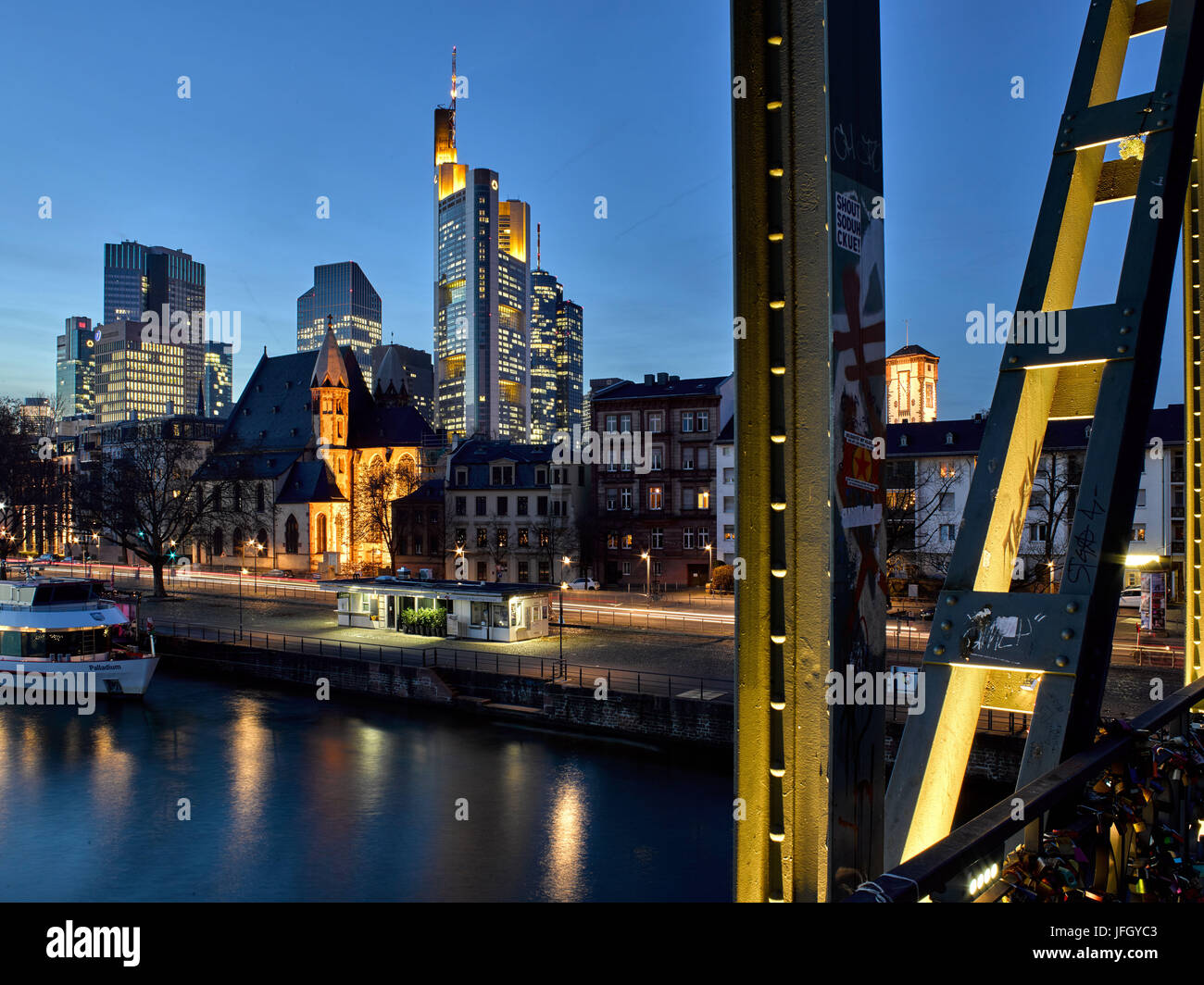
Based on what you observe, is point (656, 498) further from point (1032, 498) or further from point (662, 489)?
point (1032, 498)

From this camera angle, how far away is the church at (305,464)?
2680 inches

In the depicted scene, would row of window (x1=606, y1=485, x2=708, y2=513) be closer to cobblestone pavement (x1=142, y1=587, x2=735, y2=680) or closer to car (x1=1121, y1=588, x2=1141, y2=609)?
cobblestone pavement (x1=142, y1=587, x2=735, y2=680)

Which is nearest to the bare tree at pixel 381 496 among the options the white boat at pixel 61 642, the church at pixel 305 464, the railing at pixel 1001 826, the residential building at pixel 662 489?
the church at pixel 305 464

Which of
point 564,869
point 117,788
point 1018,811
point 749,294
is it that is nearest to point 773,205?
point 749,294

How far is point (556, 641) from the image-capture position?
33531 mm

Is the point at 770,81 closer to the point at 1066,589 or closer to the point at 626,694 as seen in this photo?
the point at 1066,589

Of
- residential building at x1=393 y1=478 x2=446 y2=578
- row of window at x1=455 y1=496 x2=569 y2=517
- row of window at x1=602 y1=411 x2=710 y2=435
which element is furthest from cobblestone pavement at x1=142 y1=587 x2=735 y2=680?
row of window at x1=602 y1=411 x2=710 y2=435

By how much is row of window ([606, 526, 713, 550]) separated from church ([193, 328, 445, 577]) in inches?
830

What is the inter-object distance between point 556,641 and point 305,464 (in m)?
45.0

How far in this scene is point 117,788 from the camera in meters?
21.8

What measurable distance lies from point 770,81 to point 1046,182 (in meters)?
1.78

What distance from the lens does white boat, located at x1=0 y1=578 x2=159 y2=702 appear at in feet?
103

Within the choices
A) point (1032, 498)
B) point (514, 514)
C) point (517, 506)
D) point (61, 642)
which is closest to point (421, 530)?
point (514, 514)

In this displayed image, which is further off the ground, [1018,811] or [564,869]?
[1018,811]
